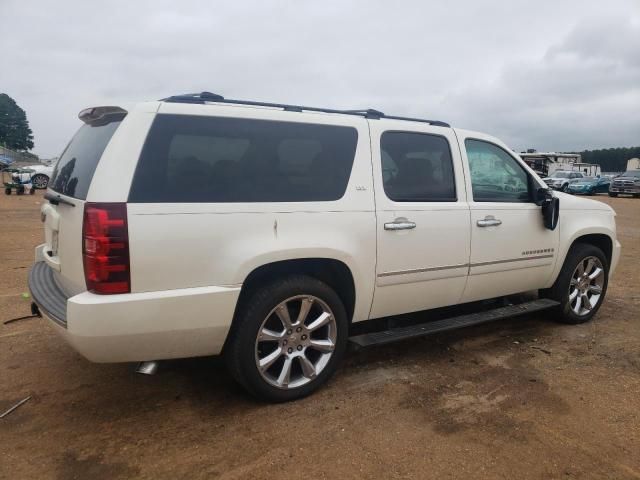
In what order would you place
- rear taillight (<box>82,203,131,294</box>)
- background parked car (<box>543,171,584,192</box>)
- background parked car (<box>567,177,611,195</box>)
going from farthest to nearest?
background parked car (<box>543,171,584,192</box>), background parked car (<box>567,177,611,195</box>), rear taillight (<box>82,203,131,294</box>)

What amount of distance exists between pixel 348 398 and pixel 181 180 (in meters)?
1.74

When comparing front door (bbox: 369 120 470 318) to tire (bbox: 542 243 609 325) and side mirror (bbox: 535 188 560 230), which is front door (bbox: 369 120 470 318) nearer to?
side mirror (bbox: 535 188 560 230)

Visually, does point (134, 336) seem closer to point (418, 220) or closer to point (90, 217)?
point (90, 217)

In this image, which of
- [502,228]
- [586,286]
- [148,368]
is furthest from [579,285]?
[148,368]

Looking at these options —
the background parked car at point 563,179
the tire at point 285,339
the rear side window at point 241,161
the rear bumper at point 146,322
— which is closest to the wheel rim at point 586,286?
the tire at point 285,339

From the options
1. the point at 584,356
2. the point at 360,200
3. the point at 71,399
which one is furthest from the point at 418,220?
the point at 71,399

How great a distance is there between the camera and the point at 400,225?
3.53m

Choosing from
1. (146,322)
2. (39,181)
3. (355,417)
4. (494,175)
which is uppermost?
(494,175)

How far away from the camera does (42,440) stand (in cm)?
281

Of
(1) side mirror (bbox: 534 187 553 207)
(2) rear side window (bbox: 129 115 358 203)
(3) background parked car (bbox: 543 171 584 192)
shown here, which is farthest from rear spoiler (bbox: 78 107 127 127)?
(3) background parked car (bbox: 543 171 584 192)

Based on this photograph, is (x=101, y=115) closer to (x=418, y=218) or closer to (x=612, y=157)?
(x=418, y=218)

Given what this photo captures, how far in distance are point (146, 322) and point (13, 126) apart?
359 ft

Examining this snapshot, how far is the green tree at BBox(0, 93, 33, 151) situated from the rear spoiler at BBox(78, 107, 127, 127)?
4071 inches

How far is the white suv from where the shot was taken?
269cm
